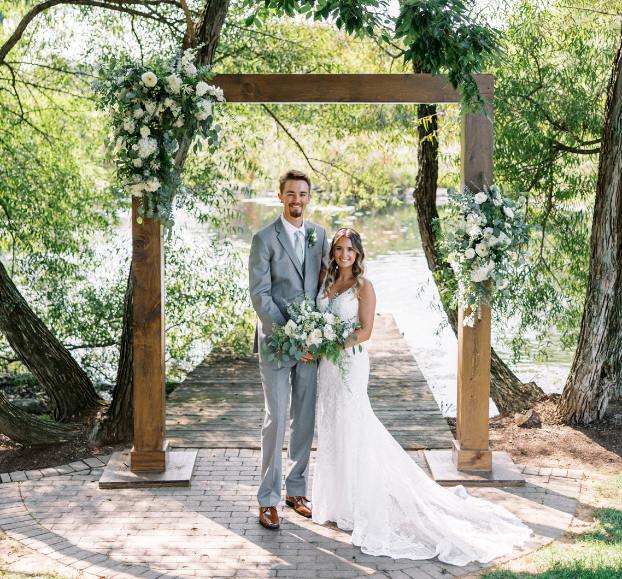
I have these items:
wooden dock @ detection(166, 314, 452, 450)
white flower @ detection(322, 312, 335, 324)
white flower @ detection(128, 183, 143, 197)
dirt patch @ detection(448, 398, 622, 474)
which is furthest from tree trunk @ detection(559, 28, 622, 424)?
white flower @ detection(128, 183, 143, 197)

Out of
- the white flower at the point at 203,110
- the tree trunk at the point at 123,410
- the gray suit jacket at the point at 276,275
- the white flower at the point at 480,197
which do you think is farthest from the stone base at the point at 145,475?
the white flower at the point at 480,197

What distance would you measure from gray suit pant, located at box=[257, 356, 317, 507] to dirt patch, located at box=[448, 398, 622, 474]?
6.27 feet

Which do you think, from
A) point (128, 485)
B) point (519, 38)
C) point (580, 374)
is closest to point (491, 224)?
point (580, 374)

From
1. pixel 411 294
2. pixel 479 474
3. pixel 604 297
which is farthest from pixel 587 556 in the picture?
pixel 411 294

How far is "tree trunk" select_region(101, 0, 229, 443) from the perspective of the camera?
6.26 metres

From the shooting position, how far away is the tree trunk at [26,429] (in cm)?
652

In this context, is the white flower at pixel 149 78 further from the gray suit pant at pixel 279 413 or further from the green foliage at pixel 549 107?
the green foliage at pixel 549 107

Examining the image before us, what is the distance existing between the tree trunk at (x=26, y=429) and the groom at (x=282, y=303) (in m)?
2.33

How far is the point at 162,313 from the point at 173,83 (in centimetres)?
151

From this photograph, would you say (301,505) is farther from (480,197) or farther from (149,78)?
(149,78)

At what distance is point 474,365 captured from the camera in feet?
18.7

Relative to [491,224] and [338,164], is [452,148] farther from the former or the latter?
[491,224]

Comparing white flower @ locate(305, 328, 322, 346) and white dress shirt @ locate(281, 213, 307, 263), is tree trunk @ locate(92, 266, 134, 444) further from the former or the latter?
white flower @ locate(305, 328, 322, 346)

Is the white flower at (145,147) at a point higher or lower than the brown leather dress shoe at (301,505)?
higher
